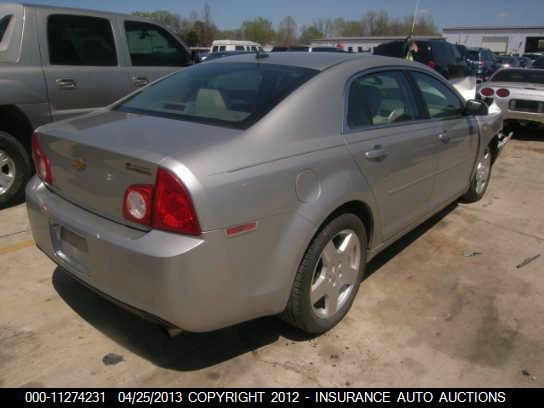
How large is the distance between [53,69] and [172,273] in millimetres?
3629

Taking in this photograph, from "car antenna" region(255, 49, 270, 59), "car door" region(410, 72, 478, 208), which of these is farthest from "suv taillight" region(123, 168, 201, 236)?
"car door" region(410, 72, 478, 208)

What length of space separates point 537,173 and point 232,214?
6306 millimetres

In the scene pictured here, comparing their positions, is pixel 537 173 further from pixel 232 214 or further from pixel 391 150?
pixel 232 214

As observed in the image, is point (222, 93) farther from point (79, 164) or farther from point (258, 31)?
point (258, 31)

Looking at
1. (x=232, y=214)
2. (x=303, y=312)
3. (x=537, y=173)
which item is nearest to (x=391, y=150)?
(x=303, y=312)

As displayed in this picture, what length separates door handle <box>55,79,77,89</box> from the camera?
4727 mm

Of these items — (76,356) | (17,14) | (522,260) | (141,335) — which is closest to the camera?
(76,356)

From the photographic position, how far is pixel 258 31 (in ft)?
318

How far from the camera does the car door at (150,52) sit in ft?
17.8

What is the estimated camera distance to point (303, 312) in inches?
99.8

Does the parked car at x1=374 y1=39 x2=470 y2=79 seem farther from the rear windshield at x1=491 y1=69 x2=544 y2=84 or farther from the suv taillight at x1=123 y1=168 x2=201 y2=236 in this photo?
the suv taillight at x1=123 y1=168 x2=201 y2=236

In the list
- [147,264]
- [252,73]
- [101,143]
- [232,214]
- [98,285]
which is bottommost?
[98,285]

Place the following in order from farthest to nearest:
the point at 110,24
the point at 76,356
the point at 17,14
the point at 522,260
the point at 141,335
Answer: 1. the point at 110,24
2. the point at 17,14
3. the point at 522,260
4. the point at 141,335
5. the point at 76,356

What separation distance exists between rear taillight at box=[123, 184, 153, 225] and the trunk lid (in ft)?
0.09
